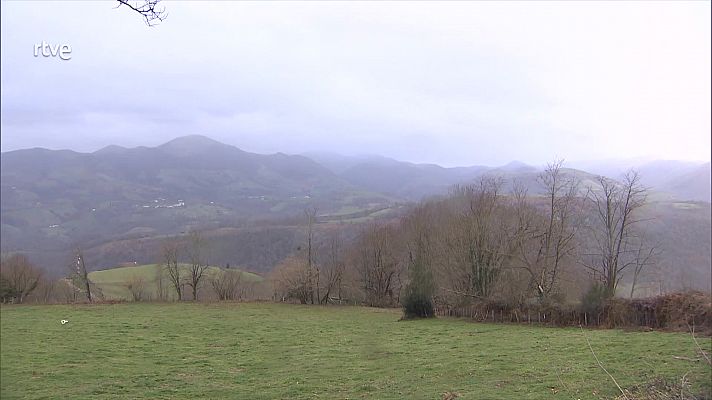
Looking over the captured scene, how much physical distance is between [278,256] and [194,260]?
85.9 feet

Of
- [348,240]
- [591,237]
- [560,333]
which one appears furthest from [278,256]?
[560,333]

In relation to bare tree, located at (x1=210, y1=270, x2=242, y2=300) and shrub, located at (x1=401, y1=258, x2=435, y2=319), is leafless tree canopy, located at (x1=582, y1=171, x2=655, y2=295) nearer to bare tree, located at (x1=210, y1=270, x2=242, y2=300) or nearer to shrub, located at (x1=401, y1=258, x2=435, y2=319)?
shrub, located at (x1=401, y1=258, x2=435, y2=319)

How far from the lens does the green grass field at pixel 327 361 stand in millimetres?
12445

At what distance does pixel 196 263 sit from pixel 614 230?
139 feet

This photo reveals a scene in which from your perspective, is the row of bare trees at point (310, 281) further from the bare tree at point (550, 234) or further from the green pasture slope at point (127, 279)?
the bare tree at point (550, 234)

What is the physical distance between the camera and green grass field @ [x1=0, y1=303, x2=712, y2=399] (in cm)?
1245

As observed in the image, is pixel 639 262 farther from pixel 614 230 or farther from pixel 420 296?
pixel 420 296

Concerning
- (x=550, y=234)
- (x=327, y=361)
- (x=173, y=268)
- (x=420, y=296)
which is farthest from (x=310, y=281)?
(x=327, y=361)

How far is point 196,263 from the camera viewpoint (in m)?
54.2

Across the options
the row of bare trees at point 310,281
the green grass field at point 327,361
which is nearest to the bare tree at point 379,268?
the row of bare trees at point 310,281

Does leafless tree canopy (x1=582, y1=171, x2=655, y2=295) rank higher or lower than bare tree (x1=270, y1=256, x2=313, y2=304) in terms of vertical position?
higher

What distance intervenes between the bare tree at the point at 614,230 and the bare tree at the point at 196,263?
3899cm

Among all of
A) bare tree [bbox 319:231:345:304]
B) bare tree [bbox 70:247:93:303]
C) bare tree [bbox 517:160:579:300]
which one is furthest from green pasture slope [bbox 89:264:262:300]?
bare tree [bbox 517:160:579:300]

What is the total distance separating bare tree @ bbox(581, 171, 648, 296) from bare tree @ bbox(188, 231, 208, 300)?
39.0 meters
